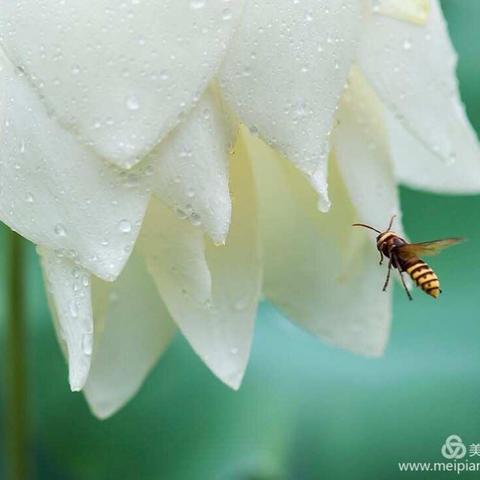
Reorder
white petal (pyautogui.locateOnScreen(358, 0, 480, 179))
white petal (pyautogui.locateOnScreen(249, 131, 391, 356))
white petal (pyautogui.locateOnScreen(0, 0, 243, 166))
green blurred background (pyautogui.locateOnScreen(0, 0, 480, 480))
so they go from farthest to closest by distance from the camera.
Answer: green blurred background (pyautogui.locateOnScreen(0, 0, 480, 480))
white petal (pyautogui.locateOnScreen(249, 131, 391, 356))
white petal (pyautogui.locateOnScreen(358, 0, 480, 179))
white petal (pyautogui.locateOnScreen(0, 0, 243, 166))

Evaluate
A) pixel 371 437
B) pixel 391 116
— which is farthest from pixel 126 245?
pixel 371 437

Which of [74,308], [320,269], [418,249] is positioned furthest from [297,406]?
[74,308]

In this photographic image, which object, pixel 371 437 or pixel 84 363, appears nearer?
pixel 84 363

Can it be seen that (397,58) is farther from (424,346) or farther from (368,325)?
(424,346)

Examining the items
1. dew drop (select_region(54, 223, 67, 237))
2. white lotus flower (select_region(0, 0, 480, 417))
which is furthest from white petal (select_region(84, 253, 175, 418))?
dew drop (select_region(54, 223, 67, 237))

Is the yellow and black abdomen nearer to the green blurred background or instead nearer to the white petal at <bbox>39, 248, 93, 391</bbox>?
the white petal at <bbox>39, 248, 93, 391</bbox>

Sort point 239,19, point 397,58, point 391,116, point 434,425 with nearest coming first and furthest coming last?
point 239,19 < point 397,58 < point 391,116 < point 434,425

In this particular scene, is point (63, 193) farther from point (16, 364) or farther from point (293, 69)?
point (16, 364)
